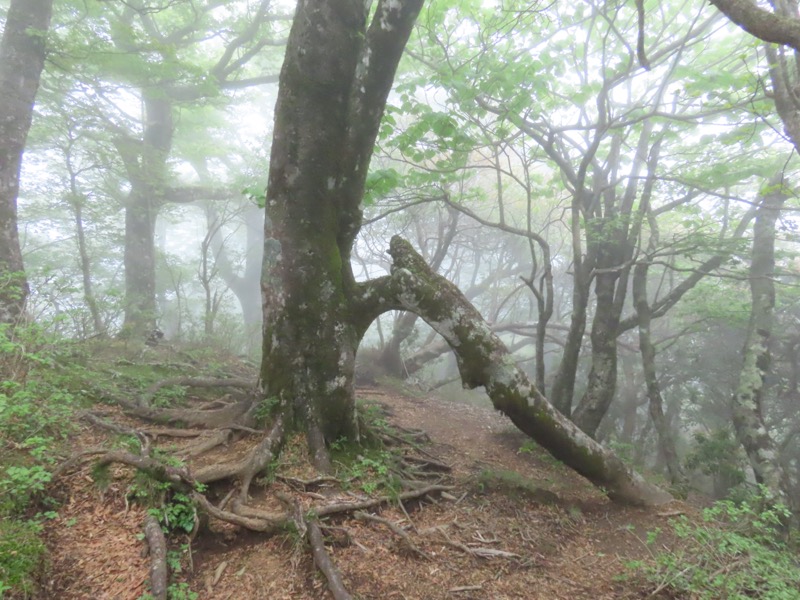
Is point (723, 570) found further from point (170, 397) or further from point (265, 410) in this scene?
point (170, 397)

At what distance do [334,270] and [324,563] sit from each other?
9.33 feet

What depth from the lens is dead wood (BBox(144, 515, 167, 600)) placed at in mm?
2568

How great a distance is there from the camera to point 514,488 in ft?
16.9

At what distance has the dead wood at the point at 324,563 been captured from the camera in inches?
112

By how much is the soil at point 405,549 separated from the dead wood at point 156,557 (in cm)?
10

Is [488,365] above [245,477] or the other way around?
above

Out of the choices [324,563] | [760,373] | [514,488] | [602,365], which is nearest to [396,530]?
[324,563]

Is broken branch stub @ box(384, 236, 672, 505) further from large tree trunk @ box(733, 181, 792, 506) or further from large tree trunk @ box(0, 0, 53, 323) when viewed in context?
large tree trunk @ box(0, 0, 53, 323)

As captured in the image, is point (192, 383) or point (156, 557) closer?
point (156, 557)

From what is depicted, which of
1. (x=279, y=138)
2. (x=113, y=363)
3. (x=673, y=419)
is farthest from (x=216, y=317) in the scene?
(x=673, y=419)

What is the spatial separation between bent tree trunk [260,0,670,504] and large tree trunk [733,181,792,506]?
190 inches

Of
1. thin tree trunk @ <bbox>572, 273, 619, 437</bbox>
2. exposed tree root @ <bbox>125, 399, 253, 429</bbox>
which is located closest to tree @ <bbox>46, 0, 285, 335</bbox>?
exposed tree root @ <bbox>125, 399, 253, 429</bbox>

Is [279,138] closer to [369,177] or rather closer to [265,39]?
[369,177]

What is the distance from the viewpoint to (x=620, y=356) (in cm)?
1606
